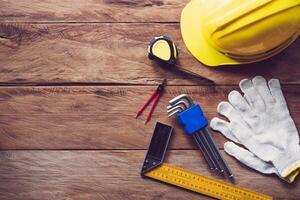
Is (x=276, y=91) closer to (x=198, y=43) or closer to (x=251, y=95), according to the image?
(x=251, y=95)

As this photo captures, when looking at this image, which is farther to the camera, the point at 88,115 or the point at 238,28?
the point at 88,115

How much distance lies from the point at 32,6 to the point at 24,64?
162 mm

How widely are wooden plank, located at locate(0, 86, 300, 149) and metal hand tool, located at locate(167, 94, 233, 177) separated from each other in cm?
2

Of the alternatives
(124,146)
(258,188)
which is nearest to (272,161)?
(258,188)

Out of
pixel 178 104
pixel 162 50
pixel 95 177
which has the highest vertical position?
pixel 162 50

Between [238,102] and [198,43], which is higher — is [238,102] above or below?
Answer: below

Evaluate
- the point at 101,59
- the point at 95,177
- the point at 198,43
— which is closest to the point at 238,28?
the point at 198,43

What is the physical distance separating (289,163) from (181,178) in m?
0.29

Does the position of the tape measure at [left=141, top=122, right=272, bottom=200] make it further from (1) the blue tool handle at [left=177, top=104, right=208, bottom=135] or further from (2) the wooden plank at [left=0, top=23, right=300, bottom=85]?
(2) the wooden plank at [left=0, top=23, right=300, bottom=85]

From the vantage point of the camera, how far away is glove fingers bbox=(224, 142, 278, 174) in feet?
3.89

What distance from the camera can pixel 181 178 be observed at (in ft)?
3.90

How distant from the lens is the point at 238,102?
3.93 ft

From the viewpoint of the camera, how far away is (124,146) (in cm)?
120

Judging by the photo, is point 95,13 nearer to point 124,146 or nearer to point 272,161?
point 124,146
